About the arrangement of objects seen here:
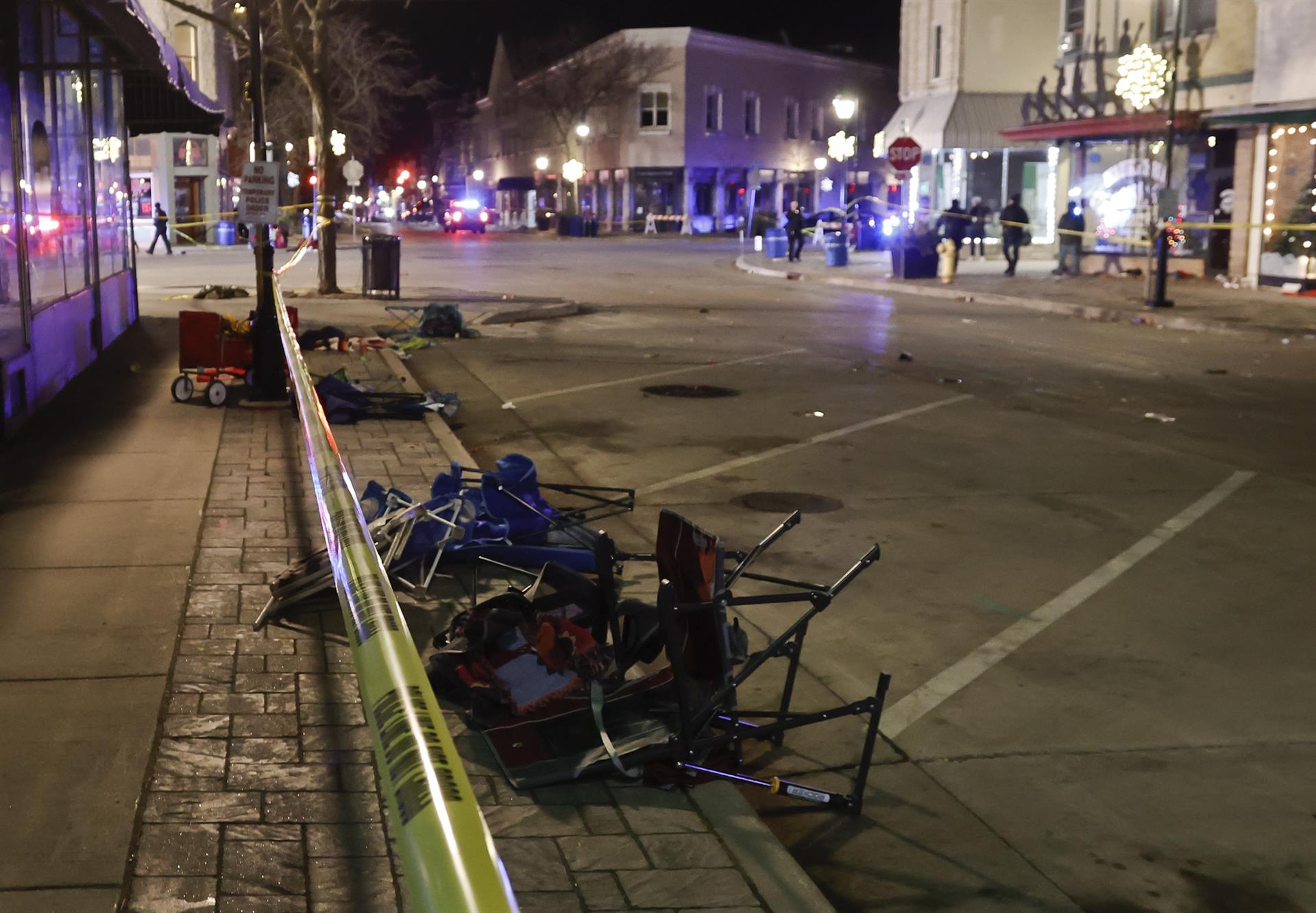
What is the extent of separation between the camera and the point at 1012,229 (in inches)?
1299

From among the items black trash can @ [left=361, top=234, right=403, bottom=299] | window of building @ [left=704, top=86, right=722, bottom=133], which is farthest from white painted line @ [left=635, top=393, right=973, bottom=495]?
window of building @ [left=704, top=86, right=722, bottom=133]

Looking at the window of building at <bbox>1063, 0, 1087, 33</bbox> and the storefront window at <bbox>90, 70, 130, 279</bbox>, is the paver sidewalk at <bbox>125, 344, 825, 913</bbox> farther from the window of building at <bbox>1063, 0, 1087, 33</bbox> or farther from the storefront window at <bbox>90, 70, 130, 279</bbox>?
the window of building at <bbox>1063, 0, 1087, 33</bbox>

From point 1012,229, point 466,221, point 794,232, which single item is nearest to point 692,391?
point 1012,229

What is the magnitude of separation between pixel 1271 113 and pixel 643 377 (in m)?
17.0

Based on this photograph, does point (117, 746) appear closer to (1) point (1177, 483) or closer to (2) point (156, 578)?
(2) point (156, 578)

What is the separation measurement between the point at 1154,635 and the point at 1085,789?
1807mm

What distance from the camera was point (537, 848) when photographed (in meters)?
4.04

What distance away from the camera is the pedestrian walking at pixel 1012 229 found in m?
32.6

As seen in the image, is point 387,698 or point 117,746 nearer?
point 387,698

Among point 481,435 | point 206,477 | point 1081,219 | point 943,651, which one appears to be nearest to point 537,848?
point 943,651

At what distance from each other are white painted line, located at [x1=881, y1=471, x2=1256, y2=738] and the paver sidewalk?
4.60 feet

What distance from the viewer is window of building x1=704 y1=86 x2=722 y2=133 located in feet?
232

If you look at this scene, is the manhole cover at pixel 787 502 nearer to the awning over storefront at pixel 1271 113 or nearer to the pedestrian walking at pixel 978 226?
the awning over storefront at pixel 1271 113

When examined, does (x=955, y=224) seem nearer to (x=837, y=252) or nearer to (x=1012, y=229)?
(x=1012, y=229)
